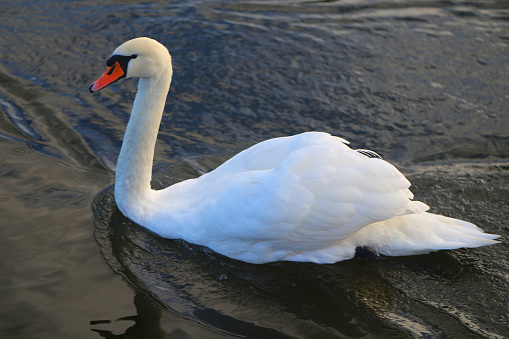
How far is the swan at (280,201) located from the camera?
4809 mm

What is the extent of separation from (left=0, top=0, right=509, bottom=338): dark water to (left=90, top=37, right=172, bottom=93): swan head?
141 cm

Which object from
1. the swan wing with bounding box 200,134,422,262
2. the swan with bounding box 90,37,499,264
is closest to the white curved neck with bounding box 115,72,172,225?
the swan with bounding box 90,37,499,264

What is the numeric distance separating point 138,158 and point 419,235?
2611 mm

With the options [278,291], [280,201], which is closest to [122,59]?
[280,201]

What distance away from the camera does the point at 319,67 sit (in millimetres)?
8719

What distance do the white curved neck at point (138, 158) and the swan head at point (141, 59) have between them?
0.67 ft

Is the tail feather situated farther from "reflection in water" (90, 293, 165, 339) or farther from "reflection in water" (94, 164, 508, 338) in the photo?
"reflection in water" (90, 293, 165, 339)

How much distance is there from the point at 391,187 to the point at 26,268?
10.0ft

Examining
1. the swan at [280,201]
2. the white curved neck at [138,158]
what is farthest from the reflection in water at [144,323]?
the white curved neck at [138,158]

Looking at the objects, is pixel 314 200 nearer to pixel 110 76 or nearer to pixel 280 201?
pixel 280 201

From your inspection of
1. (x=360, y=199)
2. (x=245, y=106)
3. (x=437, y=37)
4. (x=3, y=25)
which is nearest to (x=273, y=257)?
(x=360, y=199)

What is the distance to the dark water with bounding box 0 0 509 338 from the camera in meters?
4.54

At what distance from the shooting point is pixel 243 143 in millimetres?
7074

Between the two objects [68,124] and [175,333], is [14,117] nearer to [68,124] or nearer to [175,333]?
[68,124]
